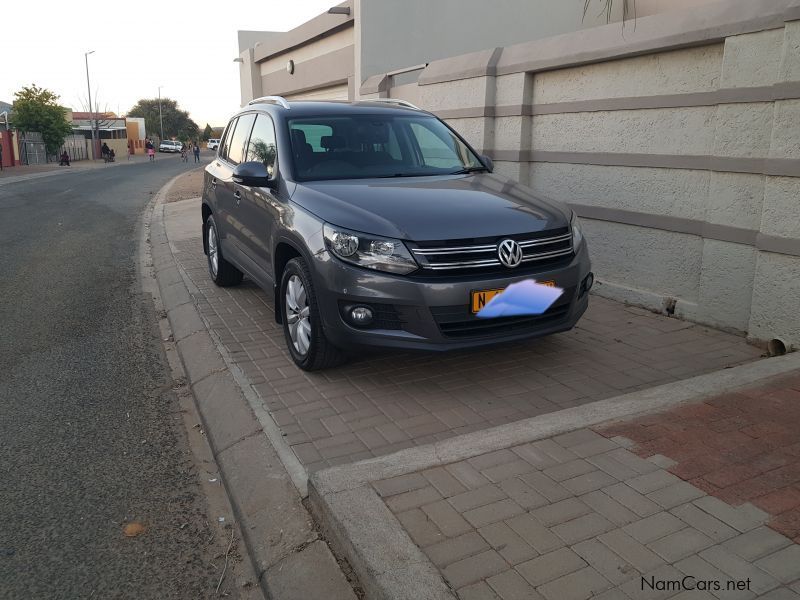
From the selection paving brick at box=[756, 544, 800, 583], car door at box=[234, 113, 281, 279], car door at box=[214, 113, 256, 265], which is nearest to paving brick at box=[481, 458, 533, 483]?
paving brick at box=[756, 544, 800, 583]

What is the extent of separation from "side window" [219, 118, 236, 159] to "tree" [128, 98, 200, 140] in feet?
330

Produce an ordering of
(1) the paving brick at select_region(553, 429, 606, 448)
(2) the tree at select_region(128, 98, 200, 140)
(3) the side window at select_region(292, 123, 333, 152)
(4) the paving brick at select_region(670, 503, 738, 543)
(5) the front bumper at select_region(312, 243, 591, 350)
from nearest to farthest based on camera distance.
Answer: (4) the paving brick at select_region(670, 503, 738, 543) → (1) the paving brick at select_region(553, 429, 606, 448) → (5) the front bumper at select_region(312, 243, 591, 350) → (3) the side window at select_region(292, 123, 333, 152) → (2) the tree at select_region(128, 98, 200, 140)

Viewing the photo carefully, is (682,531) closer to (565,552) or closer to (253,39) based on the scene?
(565,552)

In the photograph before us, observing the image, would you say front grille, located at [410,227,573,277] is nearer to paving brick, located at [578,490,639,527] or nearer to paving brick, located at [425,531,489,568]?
paving brick, located at [578,490,639,527]

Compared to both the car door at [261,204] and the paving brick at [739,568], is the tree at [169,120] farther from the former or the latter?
the paving brick at [739,568]

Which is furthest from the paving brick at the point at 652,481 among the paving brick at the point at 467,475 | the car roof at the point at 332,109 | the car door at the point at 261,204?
the car roof at the point at 332,109

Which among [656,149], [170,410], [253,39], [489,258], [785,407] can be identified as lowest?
[170,410]

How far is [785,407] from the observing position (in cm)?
395

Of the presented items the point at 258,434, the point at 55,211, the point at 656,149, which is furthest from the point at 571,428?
the point at 55,211

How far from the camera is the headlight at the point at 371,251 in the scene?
4.22m

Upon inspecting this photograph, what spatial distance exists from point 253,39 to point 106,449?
25672mm

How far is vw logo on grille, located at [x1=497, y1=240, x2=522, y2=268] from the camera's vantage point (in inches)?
170

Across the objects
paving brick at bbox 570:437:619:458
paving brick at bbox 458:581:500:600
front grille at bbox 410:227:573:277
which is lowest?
paving brick at bbox 458:581:500:600

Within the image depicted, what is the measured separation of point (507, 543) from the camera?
2.79 meters
